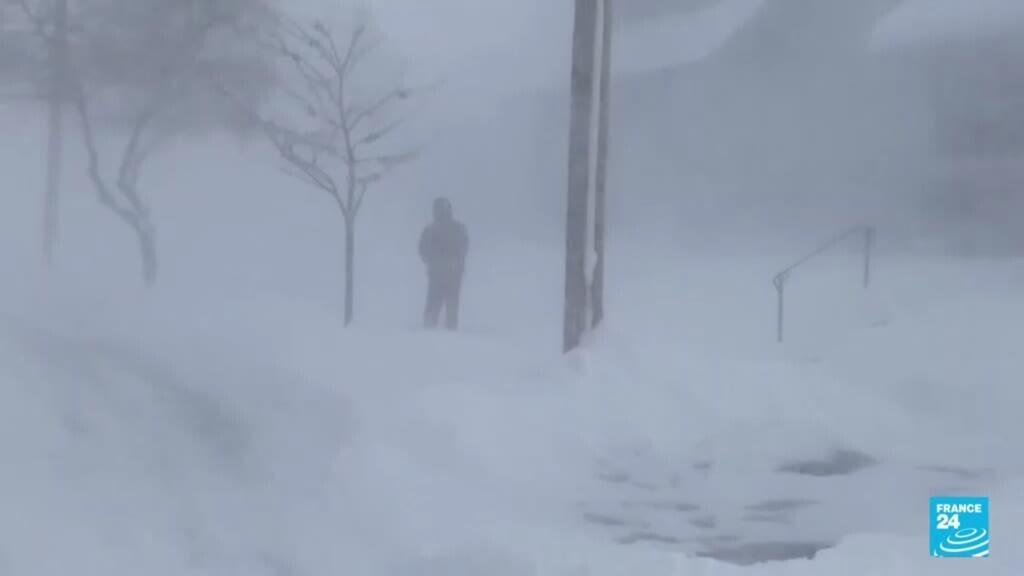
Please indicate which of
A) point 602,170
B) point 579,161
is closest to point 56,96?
point 579,161

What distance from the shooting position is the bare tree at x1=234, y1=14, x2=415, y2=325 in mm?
6852

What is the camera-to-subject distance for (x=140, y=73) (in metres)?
6.78

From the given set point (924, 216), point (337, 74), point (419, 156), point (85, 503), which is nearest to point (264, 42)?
point (337, 74)

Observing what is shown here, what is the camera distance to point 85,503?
484 centimetres

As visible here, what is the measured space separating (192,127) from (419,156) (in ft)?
3.83

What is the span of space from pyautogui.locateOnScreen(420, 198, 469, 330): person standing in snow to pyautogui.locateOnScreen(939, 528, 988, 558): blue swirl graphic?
111 inches

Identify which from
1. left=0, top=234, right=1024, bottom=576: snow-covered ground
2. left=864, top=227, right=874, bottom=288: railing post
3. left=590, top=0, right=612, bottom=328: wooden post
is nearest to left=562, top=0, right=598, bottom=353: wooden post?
left=590, top=0, right=612, bottom=328: wooden post

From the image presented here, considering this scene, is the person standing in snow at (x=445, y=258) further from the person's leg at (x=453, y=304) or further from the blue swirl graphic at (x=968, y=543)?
the blue swirl graphic at (x=968, y=543)

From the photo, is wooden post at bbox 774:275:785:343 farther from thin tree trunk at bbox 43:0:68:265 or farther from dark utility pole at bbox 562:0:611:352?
thin tree trunk at bbox 43:0:68:265

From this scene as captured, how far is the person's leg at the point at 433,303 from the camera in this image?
22.4 feet

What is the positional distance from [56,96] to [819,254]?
13.6 feet

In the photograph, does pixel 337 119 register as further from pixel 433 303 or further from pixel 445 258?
pixel 433 303

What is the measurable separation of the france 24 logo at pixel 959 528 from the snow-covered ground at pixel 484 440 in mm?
62

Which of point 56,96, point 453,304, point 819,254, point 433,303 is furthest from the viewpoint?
point 819,254
